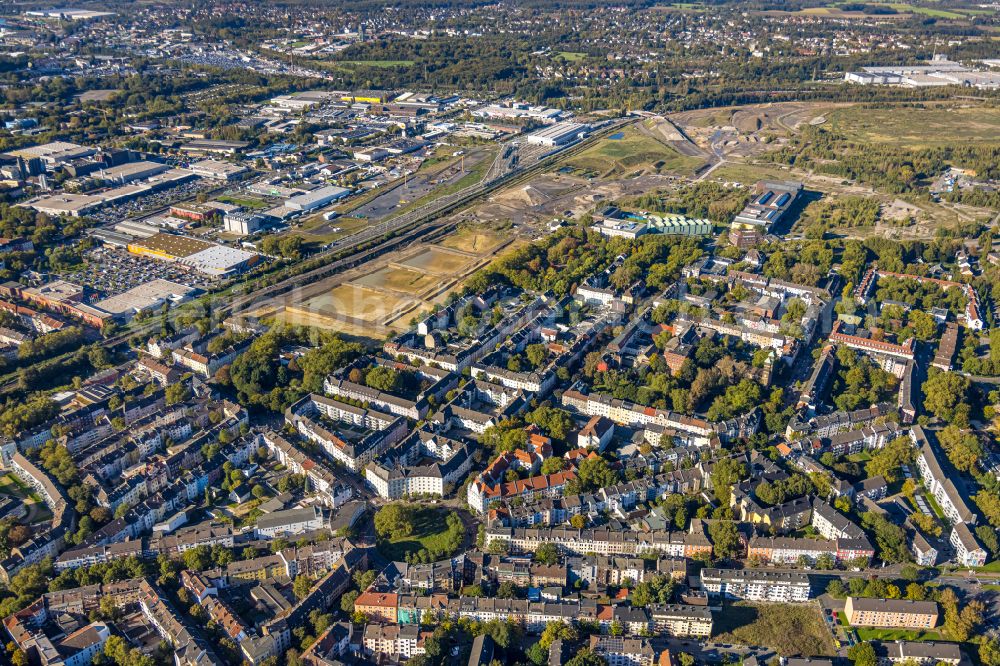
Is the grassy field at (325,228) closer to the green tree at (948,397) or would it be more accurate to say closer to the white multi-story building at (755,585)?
the green tree at (948,397)

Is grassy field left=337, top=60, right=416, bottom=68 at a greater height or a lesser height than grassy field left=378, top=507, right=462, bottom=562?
greater

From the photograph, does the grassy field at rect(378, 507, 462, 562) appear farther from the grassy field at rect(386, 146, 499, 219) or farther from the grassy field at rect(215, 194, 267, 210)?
the grassy field at rect(215, 194, 267, 210)

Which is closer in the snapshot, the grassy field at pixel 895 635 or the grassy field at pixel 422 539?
the grassy field at pixel 895 635

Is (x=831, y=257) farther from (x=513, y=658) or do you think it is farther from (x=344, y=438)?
(x=513, y=658)

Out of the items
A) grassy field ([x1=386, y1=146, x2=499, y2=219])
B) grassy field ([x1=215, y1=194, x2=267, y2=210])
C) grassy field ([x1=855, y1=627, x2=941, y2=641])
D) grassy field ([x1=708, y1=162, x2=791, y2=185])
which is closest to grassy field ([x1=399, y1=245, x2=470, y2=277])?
grassy field ([x1=386, y1=146, x2=499, y2=219])

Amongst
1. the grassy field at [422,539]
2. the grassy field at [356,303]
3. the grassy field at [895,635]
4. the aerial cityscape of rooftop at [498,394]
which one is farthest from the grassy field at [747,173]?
the grassy field at [895,635]

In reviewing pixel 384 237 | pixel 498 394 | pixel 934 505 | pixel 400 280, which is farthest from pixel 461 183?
pixel 934 505
